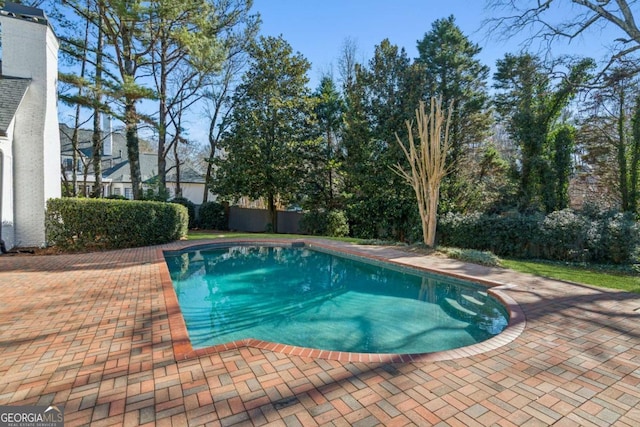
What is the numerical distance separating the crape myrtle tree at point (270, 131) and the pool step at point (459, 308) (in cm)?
1162

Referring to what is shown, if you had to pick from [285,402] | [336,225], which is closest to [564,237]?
[336,225]

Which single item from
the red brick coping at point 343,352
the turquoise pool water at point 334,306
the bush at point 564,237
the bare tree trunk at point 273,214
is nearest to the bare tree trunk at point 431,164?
the turquoise pool water at point 334,306

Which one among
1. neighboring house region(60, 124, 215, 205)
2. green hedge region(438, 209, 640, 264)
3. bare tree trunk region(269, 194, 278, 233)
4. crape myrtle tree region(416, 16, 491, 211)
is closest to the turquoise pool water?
green hedge region(438, 209, 640, 264)

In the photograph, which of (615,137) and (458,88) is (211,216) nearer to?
(458,88)

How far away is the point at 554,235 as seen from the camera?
30.3ft

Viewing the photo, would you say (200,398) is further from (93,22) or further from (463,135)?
(93,22)

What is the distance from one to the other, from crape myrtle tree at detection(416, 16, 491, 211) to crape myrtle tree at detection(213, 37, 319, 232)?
6171 mm

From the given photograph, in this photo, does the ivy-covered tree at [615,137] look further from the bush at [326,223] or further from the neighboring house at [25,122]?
the neighboring house at [25,122]

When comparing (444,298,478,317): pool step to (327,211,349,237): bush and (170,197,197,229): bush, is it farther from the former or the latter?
(170,197,197,229): bush

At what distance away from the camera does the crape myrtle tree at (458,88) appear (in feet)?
48.5

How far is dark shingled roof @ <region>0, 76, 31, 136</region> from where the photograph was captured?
7816 millimetres

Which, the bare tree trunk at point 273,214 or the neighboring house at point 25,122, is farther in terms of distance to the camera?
the bare tree trunk at point 273,214

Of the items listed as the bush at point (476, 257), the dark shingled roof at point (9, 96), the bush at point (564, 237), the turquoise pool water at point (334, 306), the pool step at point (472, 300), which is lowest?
the turquoise pool water at point (334, 306)

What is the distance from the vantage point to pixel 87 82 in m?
11.9
